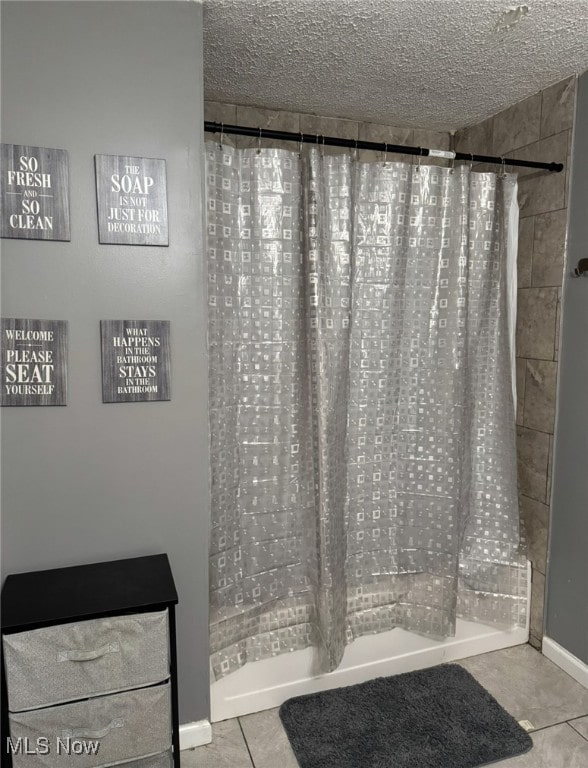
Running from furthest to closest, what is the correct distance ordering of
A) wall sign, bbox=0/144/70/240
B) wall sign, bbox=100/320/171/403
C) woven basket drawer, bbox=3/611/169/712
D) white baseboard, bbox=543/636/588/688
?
white baseboard, bbox=543/636/588/688 < wall sign, bbox=100/320/171/403 < wall sign, bbox=0/144/70/240 < woven basket drawer, bbox=3/611/169/712

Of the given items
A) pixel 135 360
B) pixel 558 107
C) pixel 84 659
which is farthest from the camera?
pixel 558 107

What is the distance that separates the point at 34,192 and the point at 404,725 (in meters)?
2.06

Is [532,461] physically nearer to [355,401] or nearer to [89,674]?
Answer: [355,401]

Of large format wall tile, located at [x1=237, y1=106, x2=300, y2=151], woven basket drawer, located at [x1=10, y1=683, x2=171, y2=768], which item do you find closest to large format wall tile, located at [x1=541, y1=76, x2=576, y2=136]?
large format wall tile, located at [x1=237, y1=106, x2=300, y2=151]

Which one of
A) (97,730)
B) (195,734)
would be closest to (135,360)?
(97,730)

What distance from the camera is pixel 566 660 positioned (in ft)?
6.96

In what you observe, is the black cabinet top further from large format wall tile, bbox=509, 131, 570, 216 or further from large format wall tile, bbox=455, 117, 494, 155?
large format wall tile, bbox=455, 117, 494, 155

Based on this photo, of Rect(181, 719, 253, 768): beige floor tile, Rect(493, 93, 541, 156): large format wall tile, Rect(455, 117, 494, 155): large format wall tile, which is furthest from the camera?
Rect(455, 117, 494, 155): large format wall tile

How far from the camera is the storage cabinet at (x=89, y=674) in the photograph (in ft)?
4.21

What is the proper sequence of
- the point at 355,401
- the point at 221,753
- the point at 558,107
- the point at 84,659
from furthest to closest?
the point at 558,107
the point at 355,401
the point at 221,753
the point at 84,659

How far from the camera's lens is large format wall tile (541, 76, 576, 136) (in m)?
2.02

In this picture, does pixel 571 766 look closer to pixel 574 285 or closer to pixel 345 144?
pixel 574 285

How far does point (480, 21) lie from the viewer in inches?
64.7

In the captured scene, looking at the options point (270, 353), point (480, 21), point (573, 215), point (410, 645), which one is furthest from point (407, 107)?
point (410, 645)
